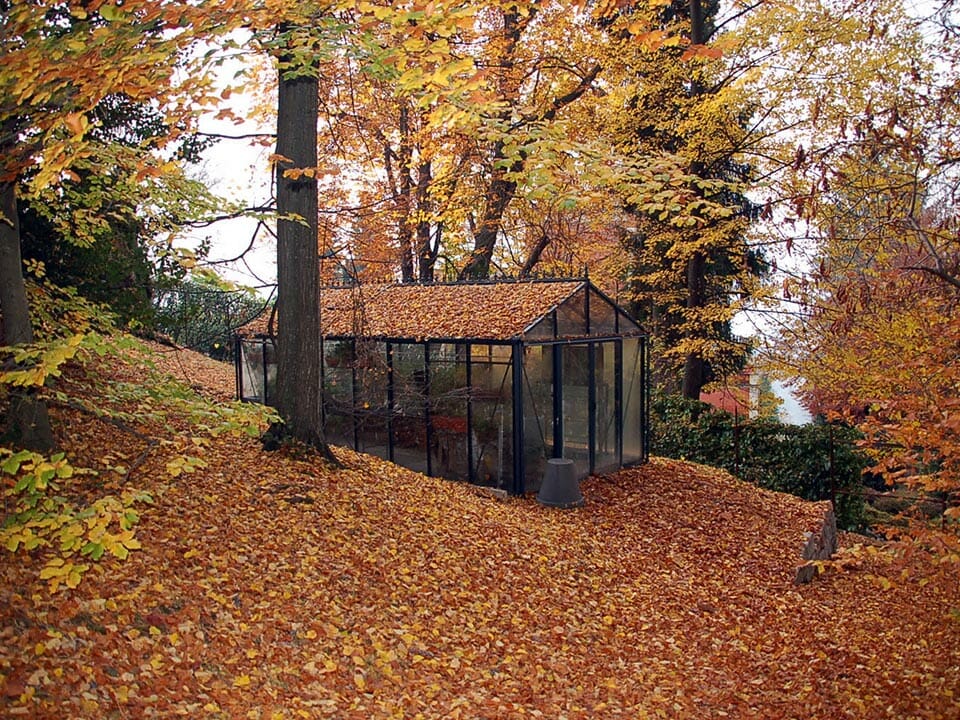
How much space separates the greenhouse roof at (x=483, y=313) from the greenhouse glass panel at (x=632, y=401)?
0.36 metres

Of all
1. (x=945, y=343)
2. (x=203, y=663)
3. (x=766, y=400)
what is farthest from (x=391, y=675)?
(x=766, y=400)

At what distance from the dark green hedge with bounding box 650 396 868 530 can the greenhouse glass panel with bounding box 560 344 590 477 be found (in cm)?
373

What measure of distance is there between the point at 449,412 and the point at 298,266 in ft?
13.1

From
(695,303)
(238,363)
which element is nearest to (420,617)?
(238,363)

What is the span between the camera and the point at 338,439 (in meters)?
12.4

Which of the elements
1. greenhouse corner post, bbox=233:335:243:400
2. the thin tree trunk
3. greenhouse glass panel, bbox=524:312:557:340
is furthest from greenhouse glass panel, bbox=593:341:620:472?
greenhouse corner post, bbox=233:335:243:400

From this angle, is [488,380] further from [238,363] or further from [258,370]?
[238,363]

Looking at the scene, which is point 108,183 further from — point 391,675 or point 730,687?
point 730,687

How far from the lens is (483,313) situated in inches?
443

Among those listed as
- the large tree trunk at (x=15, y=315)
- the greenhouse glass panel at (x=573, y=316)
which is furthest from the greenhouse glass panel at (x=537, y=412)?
the large tree trunk at (x=15, y=315)

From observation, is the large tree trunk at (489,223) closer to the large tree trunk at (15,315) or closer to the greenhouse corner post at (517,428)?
the greenhouse corner post at (517,428)

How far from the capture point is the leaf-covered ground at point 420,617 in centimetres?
418

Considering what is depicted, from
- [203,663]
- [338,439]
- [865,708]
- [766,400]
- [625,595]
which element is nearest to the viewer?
[203,663]

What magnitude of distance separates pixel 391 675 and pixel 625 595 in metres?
3.13
